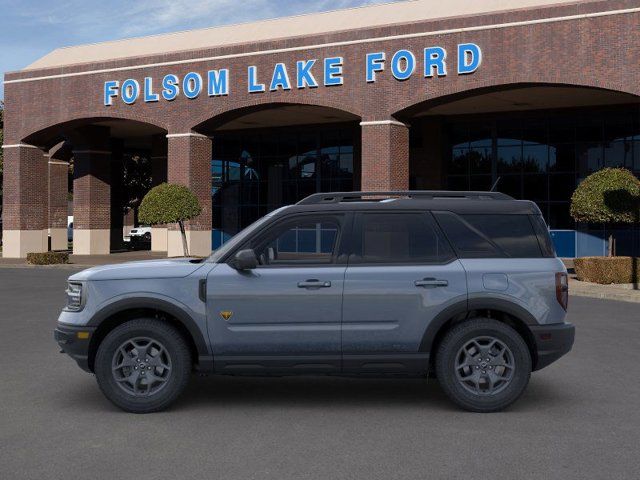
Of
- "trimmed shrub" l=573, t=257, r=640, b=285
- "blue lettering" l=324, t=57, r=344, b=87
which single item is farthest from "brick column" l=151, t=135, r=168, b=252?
"trimmed shrub" l=573, t=257, r=640, b=285

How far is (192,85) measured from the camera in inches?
1362

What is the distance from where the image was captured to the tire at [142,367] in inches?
278

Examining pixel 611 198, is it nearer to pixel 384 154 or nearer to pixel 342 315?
pixel 384 154

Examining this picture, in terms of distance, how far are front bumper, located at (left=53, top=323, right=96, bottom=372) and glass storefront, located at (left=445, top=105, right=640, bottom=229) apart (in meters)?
30.5

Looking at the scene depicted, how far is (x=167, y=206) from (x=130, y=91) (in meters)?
7.41

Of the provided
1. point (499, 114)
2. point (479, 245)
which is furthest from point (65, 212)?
point (479, 245)

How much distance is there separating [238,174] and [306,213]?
3724 cm

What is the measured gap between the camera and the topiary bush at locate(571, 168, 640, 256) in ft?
75.7

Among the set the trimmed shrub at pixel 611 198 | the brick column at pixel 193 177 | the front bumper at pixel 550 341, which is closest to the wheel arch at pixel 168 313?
the front bumper at pixel 550 341

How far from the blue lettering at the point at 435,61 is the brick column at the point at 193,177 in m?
11.1

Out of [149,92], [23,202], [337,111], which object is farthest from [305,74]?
[23,202]

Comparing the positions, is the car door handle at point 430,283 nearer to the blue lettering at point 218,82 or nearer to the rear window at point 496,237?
the rear window at point 496,237

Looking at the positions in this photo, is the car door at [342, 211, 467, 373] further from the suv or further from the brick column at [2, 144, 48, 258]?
the brick column at [2, 144, 48, 258]

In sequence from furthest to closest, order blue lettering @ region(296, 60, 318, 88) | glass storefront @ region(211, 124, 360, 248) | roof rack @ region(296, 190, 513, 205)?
glass storefront @ region(211, 124, 360, 248), blue lettering @ region(296, 60, 318, 88), roof rack @ region(296, 190, 513, 205)
